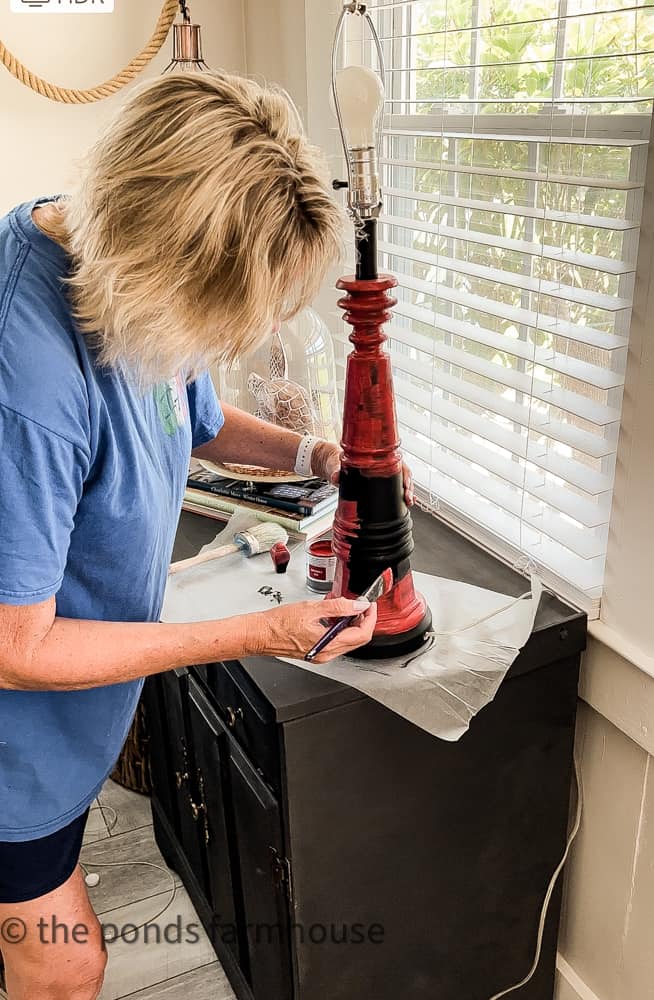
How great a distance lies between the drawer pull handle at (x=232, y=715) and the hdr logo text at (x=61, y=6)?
1.50m

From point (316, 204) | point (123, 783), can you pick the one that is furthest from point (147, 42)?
point (123, 783)

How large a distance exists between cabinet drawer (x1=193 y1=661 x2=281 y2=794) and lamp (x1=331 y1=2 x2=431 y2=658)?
6.0 inches

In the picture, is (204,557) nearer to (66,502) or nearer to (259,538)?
(259,538)

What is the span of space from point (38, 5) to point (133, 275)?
139 centimetres

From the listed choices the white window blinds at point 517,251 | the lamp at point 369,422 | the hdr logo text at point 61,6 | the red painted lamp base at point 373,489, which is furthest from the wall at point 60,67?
the red painted lamp base at point 373,489

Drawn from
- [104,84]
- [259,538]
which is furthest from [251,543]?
Result: [104,84]

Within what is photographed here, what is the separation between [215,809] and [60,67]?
5.08ft

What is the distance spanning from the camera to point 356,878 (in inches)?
50.4

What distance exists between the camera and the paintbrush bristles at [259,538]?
150cm

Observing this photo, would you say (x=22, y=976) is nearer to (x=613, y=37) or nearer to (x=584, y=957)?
(x=584, y=957)

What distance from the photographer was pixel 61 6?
6.26 ft

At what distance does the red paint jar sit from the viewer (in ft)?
4.43

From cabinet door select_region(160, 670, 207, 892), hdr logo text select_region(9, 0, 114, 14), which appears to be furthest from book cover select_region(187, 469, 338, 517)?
hdr logo text select_region(9, 0, 114, 14)

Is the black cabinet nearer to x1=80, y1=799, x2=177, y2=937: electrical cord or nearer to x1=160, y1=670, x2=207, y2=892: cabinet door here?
x1=160, y1=670, x2=207, y2=892: cabinet door
